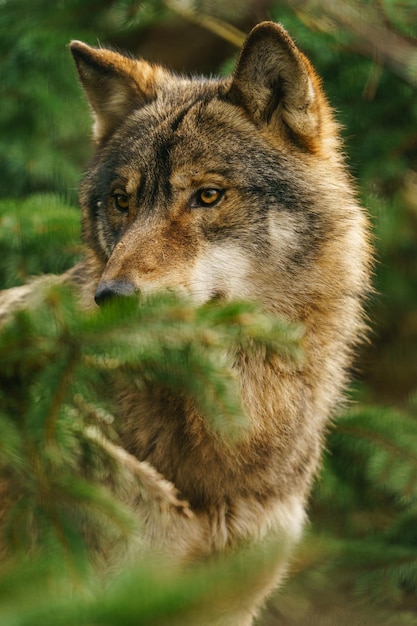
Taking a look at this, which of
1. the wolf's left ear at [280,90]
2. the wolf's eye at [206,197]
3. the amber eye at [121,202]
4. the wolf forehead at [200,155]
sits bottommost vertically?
the amber eye at [121,202]

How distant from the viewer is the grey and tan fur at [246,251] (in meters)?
3.38

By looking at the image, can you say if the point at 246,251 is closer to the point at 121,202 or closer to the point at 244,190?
the point at 244,190

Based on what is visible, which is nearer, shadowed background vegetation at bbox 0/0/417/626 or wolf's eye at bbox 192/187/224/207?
shadowed background vegetation at bbox 0/0/417/626

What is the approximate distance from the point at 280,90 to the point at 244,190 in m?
0.54

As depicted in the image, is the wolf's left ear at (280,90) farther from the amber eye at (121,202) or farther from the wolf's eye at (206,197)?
the amber eye at (121,202)

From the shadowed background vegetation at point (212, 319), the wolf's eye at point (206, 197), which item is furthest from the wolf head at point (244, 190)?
the shadowed background vegetation at point (212, 319)

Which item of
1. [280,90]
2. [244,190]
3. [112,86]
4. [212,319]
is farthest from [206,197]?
[212,319]

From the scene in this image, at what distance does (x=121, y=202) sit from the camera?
12.1 feet

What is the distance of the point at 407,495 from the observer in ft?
15.0

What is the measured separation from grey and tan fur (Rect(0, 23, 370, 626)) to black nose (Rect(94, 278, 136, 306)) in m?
0.33

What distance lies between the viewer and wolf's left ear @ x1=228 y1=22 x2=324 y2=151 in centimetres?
349

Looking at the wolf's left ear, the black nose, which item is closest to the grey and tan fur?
the wolf's left ear

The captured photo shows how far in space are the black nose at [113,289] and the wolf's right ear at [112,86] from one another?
62.4 inches

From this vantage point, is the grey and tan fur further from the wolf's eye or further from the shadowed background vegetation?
the shadowed background vegetation
